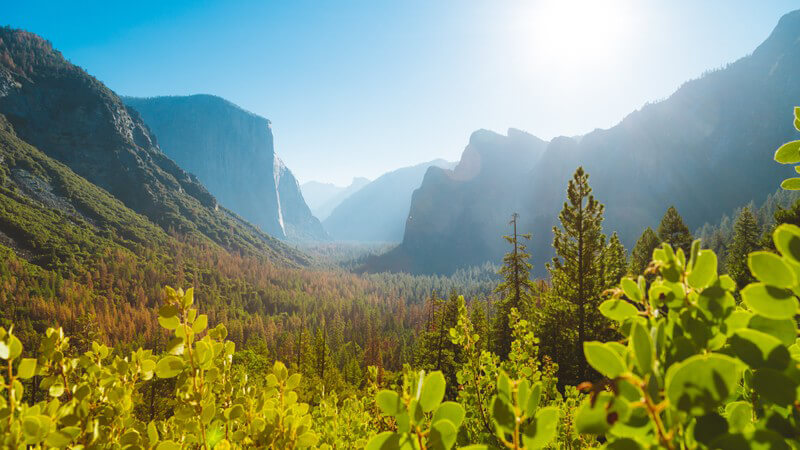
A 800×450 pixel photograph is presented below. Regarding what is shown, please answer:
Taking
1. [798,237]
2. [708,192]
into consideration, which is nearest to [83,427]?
[798,237]

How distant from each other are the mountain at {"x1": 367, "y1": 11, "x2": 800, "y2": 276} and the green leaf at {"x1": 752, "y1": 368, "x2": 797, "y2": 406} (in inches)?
5601

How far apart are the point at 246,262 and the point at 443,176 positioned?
10572 cm

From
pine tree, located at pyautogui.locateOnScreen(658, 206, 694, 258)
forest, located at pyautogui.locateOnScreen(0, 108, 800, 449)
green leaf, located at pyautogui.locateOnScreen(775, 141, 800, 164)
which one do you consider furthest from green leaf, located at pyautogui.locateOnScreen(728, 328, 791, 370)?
pine tree, located at pyautogui.locateOnScreen(658, 206, 694, 258)

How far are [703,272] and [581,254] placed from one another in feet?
36.0

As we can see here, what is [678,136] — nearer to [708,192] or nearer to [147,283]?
[708,192]

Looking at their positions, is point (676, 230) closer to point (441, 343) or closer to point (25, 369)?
point (441, 343)

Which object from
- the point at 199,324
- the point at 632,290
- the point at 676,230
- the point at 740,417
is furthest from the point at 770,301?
the point at 676,230

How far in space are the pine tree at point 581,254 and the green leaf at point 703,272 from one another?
34.3 feet

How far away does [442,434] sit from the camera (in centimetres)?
61

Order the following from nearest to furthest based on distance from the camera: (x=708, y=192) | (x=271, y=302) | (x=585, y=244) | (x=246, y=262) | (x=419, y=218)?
(x=585, y=244), (x=271, y=302), (x=246, y=262), (x=708, y=192), (x=419, y=218)

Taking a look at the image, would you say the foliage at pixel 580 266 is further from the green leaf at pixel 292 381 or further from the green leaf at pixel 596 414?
the green leaf at pixel 596 414

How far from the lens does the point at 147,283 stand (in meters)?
71.3

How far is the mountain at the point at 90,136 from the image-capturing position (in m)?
106

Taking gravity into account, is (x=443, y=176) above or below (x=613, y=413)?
above
